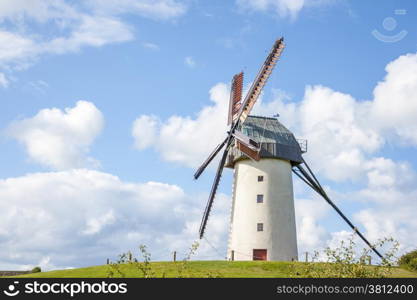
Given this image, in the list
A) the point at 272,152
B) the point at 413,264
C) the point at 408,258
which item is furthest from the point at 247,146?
the point at 413,264

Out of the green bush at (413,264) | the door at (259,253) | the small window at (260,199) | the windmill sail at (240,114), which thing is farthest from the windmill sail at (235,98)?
the green bush at (413,264)

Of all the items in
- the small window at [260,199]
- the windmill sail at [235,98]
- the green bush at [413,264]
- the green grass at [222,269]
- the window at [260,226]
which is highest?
the windmill sail at [235,98]

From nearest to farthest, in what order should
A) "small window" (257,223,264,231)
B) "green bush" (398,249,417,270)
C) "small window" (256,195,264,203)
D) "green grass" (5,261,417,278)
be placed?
"green grass" (5,261,417,278)
"green bush" (398,249,417,270)
"small window" (257,223,264,231)
"small window" (256,195,264,203)

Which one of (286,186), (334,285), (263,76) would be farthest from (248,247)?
(334,285)

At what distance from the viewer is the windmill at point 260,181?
58344 millimetres

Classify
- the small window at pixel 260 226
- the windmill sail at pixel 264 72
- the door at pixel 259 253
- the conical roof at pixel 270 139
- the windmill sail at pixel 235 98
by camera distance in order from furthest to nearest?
the windmill sail at pixel 235 98
the windmill sail at pixel 264 72
the conical roof at pixel 270 139
the small window at pixel 260 226
the door at pixel 259 253

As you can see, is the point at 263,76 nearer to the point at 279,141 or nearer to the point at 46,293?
the point at 279,141

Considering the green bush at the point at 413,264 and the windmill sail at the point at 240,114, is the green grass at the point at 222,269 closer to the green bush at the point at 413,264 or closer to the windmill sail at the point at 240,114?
→ the green bush at the point at 413,264

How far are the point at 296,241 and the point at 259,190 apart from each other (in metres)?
6.36

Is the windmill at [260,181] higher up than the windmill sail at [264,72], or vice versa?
the windmill sail at [264,72]

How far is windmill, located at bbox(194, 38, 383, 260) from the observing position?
58344mm

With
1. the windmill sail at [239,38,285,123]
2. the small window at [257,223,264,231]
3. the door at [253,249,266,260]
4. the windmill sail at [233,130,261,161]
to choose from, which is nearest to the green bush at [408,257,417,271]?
the door at [253,249,266,260]

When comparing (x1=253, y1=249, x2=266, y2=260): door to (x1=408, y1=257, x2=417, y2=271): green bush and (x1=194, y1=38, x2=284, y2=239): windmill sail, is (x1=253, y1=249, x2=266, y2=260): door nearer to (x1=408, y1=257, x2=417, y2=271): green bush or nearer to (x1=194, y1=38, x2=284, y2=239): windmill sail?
(x1=194, y1=38, x2=284, y2=239): windmill sail

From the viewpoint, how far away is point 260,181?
59188 millimetres
